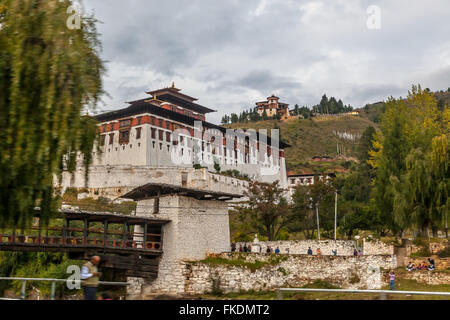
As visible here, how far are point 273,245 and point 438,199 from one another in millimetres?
12540

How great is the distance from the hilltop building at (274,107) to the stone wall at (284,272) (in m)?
119

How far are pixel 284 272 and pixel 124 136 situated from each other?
4214cm

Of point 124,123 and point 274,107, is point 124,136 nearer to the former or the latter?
point 124,123

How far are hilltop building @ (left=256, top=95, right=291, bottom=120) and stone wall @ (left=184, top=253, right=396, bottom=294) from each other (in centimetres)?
11910

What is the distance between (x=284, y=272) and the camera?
1160 inches

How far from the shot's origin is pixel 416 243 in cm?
2970

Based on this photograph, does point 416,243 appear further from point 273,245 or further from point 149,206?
point 149,206

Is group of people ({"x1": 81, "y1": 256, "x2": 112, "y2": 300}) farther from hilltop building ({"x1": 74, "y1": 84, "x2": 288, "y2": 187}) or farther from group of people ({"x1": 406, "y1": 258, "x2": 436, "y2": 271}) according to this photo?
hilltop building ({"x1": 74, "y1": 84, "x2": 288, "y2": 187})

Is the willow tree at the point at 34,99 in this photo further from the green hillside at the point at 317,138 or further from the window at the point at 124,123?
the green hillside at the point at 317,138

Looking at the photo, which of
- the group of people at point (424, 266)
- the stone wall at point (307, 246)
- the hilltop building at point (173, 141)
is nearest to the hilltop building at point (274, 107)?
the hilltop building at point (173, 141)

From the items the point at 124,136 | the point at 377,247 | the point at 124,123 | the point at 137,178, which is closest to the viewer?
the point at 377,247

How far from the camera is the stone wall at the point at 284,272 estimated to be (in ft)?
92.4

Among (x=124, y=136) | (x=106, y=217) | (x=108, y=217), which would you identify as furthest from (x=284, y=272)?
(x=124, y=136)
